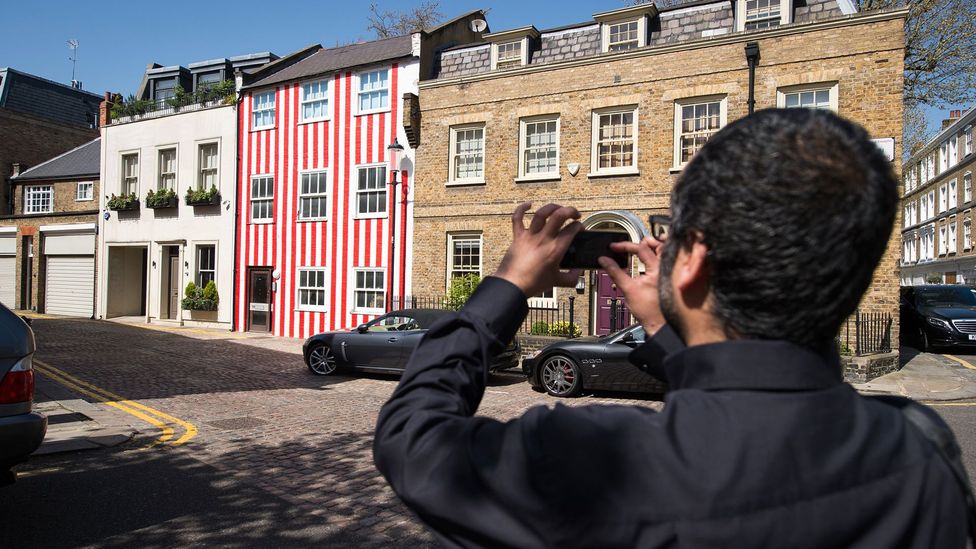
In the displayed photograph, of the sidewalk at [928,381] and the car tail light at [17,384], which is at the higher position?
the car tail light at [17,384]

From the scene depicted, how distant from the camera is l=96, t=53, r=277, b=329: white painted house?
2281cm

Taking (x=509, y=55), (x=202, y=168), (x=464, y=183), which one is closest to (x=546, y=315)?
(x=464, y=183)

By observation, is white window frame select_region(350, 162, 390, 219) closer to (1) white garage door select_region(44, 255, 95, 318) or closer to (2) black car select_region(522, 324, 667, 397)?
(2) black car select_region(522, 324, 667, 397)

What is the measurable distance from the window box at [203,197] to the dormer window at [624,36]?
14174 millimetres

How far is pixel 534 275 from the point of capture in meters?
1.27

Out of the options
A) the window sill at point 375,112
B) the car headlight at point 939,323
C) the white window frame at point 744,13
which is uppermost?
the white window frame at point 744,13

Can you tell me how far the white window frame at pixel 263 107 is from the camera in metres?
22.0

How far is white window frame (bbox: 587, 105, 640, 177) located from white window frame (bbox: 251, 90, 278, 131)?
1113 cm

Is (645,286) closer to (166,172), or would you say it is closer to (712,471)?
(712,471)

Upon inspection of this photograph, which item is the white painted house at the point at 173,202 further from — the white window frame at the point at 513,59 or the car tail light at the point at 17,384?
the car tail light at the point at 17,384

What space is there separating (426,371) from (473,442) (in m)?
0.18

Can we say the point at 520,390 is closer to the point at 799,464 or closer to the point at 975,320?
the point at 799,464

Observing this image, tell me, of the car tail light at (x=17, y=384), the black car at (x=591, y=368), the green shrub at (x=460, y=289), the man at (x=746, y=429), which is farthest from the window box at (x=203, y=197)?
the man at (x=746, y=429)

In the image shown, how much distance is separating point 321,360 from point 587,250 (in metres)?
12.5
